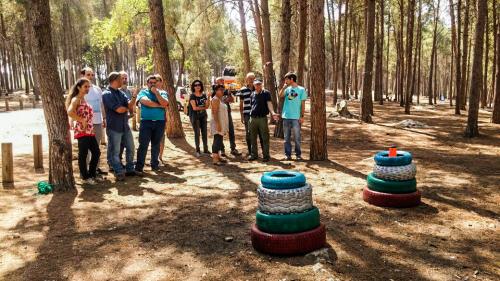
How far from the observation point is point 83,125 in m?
7.12

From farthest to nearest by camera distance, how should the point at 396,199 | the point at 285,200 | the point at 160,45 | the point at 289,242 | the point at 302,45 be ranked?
the point at 302,45 → the point at 160,45 → the point at 396,199 → the point at 285,200 → the point at 289,242

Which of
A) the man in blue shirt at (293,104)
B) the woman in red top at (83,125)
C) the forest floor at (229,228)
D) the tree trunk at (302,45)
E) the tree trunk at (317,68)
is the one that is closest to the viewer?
the forest floor at (229,228)

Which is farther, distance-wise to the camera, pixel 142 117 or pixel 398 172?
pixel 142 117

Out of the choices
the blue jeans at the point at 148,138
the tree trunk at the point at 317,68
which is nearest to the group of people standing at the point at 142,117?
the blue jeans at the point at 148,138

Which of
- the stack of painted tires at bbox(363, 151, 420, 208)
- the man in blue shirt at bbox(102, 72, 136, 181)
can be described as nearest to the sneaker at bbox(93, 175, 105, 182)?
the man in blue shirt at bbox(102, 72, 136, 181)

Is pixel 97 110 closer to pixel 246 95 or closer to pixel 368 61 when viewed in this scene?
pixel 246 95

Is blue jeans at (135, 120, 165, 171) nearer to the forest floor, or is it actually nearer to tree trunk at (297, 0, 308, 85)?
the forest floor

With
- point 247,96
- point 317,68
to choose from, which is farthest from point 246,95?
point 317,68

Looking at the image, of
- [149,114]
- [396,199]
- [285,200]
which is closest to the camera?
[285,200]

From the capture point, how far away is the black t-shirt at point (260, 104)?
9172mm

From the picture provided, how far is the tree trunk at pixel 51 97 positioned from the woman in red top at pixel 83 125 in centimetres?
18

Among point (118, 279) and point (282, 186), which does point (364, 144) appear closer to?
point (282, 186)

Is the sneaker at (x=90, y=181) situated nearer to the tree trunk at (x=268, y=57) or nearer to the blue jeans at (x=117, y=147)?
the blue jeans at (x=117, y=147)

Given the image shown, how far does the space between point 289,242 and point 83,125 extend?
182 inches
